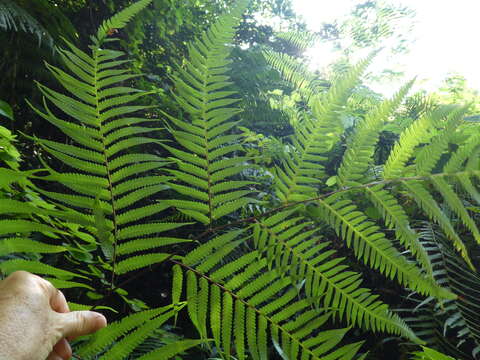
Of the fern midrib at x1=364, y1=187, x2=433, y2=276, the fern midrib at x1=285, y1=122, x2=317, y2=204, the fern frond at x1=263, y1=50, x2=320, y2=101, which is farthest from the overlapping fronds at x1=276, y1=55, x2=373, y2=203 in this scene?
the fern frond at x1=263, y1=50, x2=320, y2=101

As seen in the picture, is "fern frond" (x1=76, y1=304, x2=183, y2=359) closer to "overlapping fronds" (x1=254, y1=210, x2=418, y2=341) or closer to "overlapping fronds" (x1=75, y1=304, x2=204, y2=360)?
"overlapping fronds" (x1=75, y1=304, x2=204, y2=360)

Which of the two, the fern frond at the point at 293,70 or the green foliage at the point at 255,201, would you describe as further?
the fern frond at the point at 293,70

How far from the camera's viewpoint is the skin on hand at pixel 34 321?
335 mm

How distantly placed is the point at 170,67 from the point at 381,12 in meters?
1.65

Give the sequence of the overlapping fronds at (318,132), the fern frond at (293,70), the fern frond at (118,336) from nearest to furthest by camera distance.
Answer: the fern frond at (118,336) → the overlapping fronds at (318,132) → the fern frond at (293,70)

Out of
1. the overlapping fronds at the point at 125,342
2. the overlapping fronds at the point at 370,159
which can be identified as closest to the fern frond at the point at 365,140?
the overlapping fronds at the point at 370,159

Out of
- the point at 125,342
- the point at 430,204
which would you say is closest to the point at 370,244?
the point at 430,204

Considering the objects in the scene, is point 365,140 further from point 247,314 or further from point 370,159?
point 247,314

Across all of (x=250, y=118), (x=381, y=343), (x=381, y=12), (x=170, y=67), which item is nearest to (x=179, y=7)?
(x=170, y=67)

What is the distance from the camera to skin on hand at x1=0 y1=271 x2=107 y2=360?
0.34m

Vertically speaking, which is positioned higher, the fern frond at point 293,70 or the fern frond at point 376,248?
the fern frond at point 293,70

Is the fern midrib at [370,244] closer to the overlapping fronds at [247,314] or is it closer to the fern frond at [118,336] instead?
the overlapping fronds at [247,314]

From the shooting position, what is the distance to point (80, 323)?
430 mm

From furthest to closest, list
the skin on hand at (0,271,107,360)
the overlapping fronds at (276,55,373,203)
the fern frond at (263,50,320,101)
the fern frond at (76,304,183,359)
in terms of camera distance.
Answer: the fern frond at (263,50,320,101)
the overlapping fronds at (276,55,373,203)
the fern frond at (76,304,183,359)
the skin on hand at (0,271,107,360)
